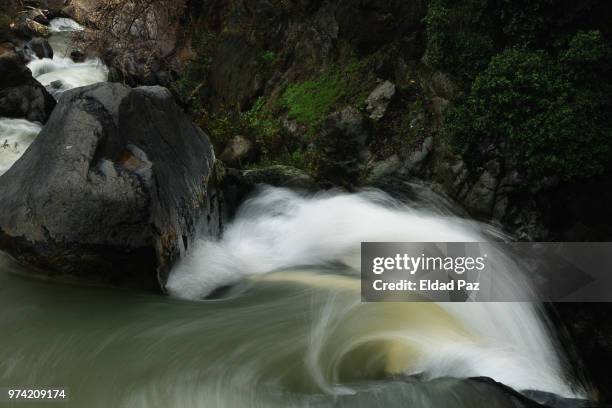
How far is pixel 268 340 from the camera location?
4.79 m

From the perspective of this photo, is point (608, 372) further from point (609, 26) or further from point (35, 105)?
point (35, 105)

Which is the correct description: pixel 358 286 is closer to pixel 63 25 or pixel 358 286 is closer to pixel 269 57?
pixel 269 57

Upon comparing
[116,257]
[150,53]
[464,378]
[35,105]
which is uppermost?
[150,53]

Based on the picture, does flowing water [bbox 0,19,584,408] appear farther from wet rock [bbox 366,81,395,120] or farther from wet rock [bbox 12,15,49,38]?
wet rock [bbox 12,15,49,38]

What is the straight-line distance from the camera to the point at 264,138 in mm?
11117

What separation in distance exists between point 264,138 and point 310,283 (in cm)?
563

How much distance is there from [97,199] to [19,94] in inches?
355

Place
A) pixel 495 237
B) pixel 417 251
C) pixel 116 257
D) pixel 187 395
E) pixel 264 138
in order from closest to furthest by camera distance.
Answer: pixel 187 395, pixel 116 257, pixel 417 251, pixel 495 237, pixel 264 138

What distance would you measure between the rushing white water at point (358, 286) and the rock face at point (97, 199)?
68 centimetres

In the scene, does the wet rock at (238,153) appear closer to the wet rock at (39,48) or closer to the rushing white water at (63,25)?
the wet rock at (39,48)

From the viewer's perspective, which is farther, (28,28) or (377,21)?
(28,28)

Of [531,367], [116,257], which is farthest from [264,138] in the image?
[531,367]

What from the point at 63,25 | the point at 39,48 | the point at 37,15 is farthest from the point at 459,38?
the point at 63,25

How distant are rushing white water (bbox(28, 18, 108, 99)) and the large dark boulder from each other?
1.71 meters
